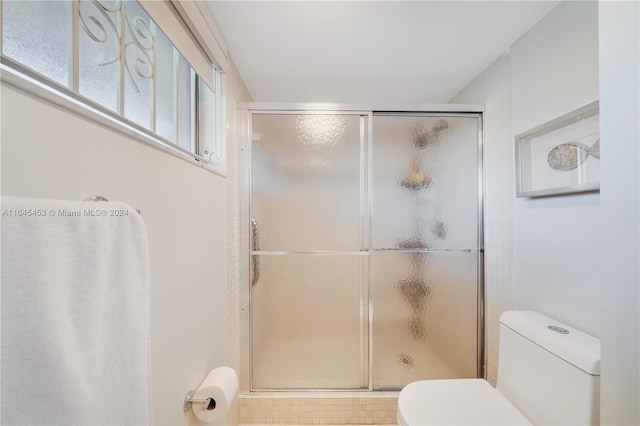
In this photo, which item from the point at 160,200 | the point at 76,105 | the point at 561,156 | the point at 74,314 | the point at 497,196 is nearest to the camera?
the point at 74,314

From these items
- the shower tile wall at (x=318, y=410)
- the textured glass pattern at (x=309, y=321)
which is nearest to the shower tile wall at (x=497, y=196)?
the shower tile wall at (x=318, y=410)

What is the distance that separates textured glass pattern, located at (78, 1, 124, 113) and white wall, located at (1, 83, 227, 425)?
120 mm

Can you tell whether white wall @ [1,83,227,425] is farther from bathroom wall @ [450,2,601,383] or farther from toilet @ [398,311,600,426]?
bathroom wall @ [450,2,601,383]

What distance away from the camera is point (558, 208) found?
3.43ft

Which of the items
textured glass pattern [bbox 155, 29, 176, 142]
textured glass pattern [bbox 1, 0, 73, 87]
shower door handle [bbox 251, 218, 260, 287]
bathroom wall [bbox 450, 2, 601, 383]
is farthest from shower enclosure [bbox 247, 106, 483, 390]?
textured glass pattern [bbox 1, 0, 73, 87]

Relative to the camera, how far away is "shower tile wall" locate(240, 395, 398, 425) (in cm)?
144

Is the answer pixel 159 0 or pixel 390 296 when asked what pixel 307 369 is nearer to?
pixel 390 296

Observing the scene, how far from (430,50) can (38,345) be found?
178 centimetres

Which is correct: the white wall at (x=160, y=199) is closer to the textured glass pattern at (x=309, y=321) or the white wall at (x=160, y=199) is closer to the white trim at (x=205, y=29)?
the textured glass pattern at (x=309, y=321)

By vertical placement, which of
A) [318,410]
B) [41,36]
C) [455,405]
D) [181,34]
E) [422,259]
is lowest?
[318,410]

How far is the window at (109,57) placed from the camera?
446 mm

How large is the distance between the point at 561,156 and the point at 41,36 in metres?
1.64

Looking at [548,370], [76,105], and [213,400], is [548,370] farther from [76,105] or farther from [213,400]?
[76,105]

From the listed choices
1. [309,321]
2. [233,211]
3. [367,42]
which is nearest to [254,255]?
[233,211]
